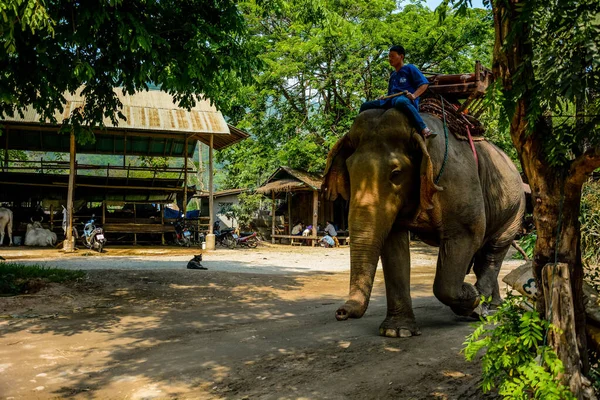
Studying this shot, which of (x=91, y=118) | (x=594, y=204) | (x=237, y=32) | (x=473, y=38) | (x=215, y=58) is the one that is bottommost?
(x=594, y=204)

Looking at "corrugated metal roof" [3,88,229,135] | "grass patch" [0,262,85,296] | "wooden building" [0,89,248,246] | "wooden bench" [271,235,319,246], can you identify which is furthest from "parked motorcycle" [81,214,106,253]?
"wooden bench" [271,235,319,246]

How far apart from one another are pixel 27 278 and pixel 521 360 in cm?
941

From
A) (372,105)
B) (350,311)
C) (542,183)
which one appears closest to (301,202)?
(372,105)

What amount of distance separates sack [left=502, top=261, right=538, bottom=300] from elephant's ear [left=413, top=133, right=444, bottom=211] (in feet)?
4.37

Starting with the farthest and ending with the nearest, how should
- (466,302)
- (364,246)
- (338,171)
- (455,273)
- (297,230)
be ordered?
(297,230) < (338,171) < (466,302) < (455,273) < (364,246)

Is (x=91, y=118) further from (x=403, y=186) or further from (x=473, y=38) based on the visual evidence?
(x=473, y=38)

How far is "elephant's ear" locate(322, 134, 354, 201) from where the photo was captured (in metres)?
6.08

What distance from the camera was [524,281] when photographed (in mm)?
4074

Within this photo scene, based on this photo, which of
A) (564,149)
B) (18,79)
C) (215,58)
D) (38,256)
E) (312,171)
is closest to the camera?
(564,149)

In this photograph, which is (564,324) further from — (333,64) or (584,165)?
(333,64)

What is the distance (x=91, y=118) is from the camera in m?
10.4

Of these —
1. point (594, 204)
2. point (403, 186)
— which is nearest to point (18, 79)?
point (403, 186)

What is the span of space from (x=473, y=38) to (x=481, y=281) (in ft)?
69.3

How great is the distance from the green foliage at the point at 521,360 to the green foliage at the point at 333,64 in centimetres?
2239
